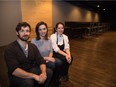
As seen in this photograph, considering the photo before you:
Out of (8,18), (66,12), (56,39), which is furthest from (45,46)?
(66,12)

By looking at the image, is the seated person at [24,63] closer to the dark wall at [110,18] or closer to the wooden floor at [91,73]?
the wooden floor at [91,73]

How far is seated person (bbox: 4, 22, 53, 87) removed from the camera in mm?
1794

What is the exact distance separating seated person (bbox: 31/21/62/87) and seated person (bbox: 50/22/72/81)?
21 cm

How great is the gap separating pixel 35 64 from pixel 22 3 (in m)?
5.23

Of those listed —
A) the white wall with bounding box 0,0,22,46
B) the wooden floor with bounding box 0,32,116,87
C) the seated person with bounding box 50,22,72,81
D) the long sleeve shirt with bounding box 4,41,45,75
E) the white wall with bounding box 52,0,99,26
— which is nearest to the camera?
the long sleeve shirt with bounding box 4,41,45,75

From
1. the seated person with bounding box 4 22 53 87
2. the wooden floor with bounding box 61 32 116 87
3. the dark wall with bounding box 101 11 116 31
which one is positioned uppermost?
Answer: the dark wall with bounding box 101 11 116 31

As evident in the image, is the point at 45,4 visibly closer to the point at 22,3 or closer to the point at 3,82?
the point at 22,3

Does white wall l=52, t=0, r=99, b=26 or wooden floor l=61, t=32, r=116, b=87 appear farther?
white wall l=52, t=0, r=99, b=26

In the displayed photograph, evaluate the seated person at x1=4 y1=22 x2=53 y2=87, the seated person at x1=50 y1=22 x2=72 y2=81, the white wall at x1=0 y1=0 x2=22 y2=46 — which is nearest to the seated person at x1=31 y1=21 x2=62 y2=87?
the seated person at x1=50 y1=22 x2=72 y2=81

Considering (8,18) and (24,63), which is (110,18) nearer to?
(8,18)

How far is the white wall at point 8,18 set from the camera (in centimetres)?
592

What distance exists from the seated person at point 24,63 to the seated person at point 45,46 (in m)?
0.33

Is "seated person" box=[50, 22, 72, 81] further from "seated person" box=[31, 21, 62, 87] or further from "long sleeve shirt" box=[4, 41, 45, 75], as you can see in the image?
"long sleeve shirt" box=[4, 41, 45, 75]

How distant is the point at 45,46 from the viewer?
8.06 feet
